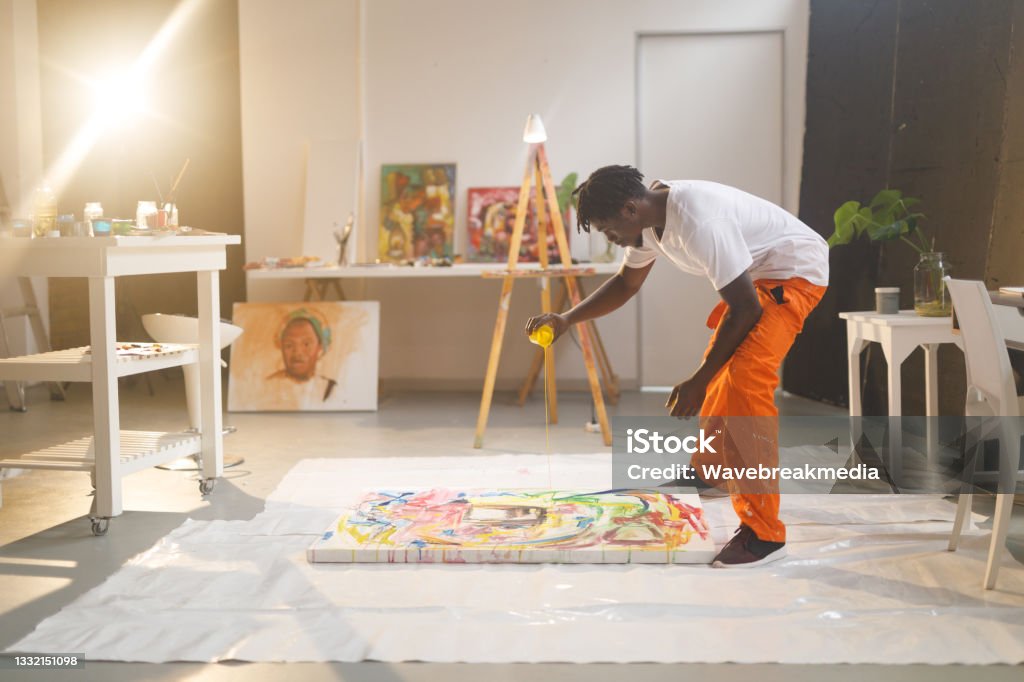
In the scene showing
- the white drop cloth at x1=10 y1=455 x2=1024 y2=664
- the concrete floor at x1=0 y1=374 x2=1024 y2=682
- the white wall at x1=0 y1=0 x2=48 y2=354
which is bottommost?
the concrete floor at x1=0 y1=374 x2=1024 y2=682

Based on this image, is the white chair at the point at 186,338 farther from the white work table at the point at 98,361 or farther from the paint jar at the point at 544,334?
the paint jar at the point at 544,334

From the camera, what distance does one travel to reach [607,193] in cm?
292

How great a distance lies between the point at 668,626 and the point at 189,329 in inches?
109

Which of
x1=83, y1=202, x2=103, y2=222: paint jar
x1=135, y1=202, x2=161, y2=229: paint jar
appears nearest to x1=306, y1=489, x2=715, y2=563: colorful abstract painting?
x1=135, y1=202, x2=161, y2=229: paint jar

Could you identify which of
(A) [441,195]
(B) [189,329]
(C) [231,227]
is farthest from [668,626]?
(C) [231,227]

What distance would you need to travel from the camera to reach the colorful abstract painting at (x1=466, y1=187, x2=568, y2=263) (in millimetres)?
6508

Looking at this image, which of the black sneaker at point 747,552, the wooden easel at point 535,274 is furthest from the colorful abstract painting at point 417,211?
the black sneaker at point 747,552

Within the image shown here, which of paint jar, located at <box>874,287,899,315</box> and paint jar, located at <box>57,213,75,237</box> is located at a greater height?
paint jar, located at <box>57,213,75,237</box>

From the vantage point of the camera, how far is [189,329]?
4391mm

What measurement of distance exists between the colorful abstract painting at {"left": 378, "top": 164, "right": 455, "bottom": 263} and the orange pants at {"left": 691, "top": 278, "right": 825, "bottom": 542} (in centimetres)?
376

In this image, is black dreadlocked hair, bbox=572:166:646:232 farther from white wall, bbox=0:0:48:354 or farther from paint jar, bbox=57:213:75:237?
white wall, bbox=0:0:48:354

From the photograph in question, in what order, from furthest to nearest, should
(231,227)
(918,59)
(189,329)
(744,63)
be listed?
(231,227), (744,63), (918,59), (189,329)

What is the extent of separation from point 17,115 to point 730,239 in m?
5.92

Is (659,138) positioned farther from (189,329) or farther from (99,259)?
(99,259)
